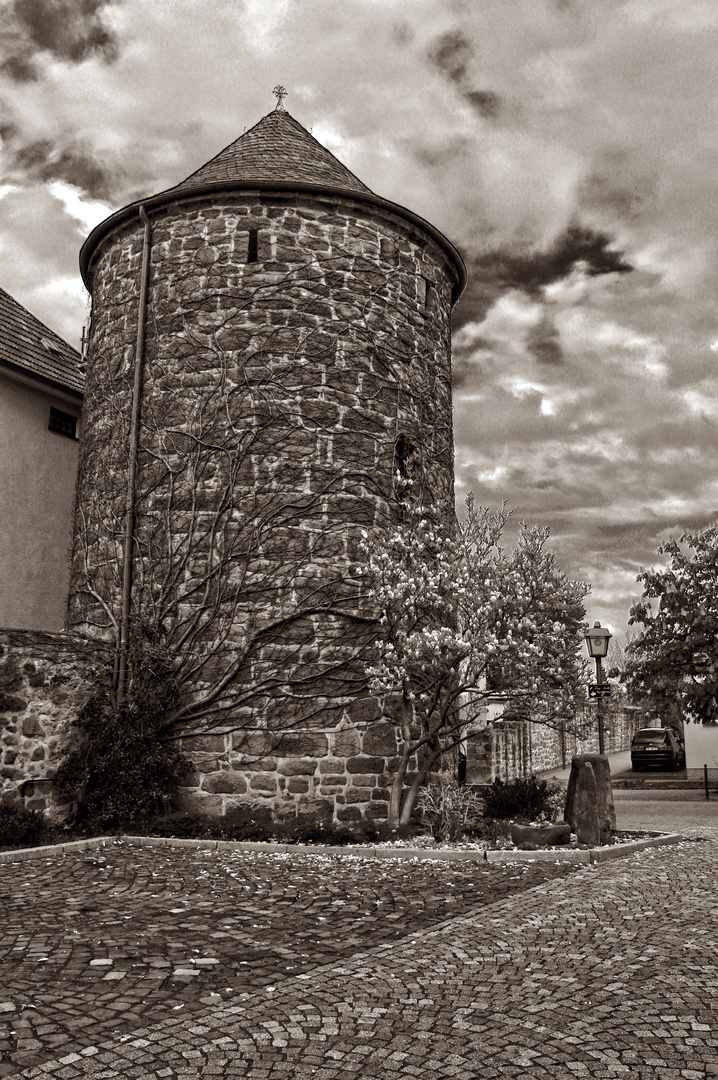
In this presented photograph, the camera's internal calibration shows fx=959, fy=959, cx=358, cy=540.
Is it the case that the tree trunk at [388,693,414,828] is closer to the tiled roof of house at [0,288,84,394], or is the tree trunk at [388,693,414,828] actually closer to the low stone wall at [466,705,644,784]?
the low stone wall at [466,705,644,784]

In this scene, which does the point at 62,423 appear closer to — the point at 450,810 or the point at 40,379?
the point at 40,379

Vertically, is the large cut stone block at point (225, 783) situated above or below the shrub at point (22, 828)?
above

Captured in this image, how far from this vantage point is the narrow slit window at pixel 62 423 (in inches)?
632

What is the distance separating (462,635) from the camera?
10922 mm

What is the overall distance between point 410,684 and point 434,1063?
7.41 m

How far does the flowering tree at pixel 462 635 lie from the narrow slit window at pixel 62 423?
664 centimetres

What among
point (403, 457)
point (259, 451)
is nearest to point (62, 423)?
point (259, 451)

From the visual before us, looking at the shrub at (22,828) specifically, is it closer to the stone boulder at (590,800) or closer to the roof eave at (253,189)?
the stone boulder at (590,800)

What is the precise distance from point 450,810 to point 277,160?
9639 millimetres

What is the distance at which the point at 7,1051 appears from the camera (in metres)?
4.05

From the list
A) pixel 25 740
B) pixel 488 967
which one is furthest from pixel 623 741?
pixel 488 967

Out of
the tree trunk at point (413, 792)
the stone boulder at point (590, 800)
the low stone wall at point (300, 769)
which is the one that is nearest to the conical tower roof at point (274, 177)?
the low stone wall at point (300, 769)

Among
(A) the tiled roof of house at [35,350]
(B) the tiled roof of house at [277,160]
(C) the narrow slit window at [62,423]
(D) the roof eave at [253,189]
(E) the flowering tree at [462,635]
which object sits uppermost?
(B) the tiled roof of house at [277,160]

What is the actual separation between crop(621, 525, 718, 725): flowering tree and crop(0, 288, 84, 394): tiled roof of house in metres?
13.0
